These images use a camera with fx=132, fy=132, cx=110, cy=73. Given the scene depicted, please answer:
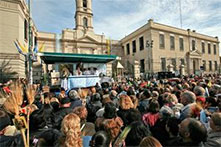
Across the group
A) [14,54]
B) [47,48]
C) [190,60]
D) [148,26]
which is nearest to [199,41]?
[190,60]

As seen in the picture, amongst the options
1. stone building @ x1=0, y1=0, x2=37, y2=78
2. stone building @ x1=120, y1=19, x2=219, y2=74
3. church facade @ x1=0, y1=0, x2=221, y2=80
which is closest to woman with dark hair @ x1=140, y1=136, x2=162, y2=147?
stone building @ x1=0, y1=0, x2=37, y2=78

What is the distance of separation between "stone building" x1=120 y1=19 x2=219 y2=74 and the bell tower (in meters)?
10.1

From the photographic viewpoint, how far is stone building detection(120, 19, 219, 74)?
27.7 metres

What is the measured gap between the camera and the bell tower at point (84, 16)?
33.7 m

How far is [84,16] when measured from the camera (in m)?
34.6

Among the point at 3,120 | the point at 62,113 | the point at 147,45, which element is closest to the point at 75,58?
the point at 62,113

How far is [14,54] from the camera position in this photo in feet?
50.9

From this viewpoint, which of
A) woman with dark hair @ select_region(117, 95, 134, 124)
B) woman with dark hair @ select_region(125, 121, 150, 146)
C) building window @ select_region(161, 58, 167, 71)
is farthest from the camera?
building window @ select_region(161, 58, 167, 71)

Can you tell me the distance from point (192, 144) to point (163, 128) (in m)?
0.78

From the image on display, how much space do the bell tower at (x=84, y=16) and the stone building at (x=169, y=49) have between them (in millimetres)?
10134

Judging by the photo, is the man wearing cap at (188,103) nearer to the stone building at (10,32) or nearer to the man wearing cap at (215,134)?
the man wearing cap at (215,134)

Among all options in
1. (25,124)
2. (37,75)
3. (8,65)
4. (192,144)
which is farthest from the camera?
(37,75)

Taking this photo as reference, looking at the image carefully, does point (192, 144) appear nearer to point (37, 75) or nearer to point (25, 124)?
point (25, 124)

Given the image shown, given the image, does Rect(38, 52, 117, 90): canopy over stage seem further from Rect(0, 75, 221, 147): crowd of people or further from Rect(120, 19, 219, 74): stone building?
Rect(120, 19, 219, 74): stone building
